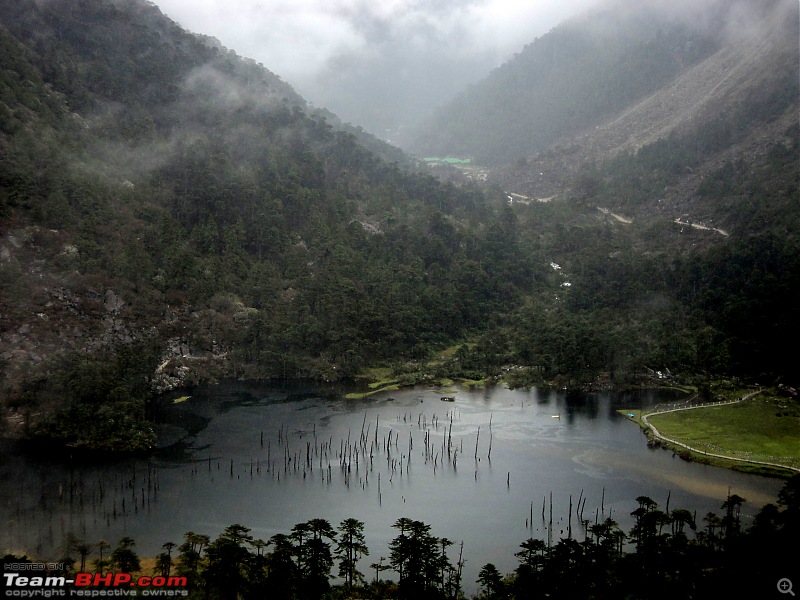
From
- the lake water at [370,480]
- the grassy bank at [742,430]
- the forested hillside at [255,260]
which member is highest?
the forested hillside at [255,260]

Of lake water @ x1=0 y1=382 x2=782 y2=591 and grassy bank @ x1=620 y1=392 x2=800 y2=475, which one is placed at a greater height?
grassy bank @ x1=620 y1=392 x2=800 y2=475

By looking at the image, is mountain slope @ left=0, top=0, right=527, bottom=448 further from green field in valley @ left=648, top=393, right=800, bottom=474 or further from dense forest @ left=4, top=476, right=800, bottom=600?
green field in valley @ left=648, top=393, right=800, bottom=474

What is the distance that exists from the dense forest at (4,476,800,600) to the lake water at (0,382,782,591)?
12.9ft

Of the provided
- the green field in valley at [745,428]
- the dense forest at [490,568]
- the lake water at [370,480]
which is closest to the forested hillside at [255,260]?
the lake water at [370,480]

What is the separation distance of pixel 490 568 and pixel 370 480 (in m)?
22.9

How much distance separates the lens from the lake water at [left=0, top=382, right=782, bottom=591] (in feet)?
172

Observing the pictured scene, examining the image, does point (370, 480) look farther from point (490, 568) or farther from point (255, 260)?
point (255, 260)

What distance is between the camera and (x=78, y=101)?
130375mm

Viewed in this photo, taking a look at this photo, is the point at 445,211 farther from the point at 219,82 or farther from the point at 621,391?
the point at 621,391

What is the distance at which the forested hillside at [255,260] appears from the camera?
91.1 m

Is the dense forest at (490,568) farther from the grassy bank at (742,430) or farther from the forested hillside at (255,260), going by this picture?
the forested hillside at (255,260)

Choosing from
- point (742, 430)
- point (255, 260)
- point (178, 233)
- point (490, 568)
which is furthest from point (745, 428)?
point (178, 233)

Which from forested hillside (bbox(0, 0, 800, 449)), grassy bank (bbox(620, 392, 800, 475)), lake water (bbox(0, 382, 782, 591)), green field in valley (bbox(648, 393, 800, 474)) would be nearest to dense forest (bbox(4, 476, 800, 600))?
lake water (bbox(0, 382, 782, 591))

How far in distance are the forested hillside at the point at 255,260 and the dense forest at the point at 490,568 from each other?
3209 centimetres
